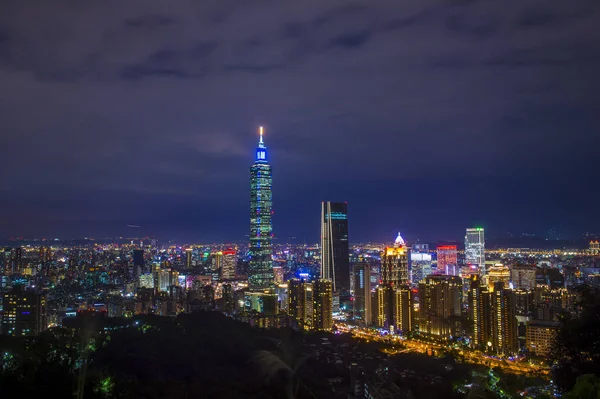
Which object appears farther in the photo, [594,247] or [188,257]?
[188,257]

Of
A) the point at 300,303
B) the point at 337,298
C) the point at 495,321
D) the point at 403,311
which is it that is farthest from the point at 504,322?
the point at 337,298

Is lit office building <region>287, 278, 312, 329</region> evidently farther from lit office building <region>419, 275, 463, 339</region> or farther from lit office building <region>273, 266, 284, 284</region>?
lit office building <region>273, 266, 284, 284</region>

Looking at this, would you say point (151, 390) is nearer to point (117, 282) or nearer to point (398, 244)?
point (117, 282)

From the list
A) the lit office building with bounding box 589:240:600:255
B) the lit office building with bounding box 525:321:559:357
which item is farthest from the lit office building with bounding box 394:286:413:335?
the lit office building with bounding box 589:240:600:255

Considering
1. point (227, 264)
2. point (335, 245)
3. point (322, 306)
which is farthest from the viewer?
point (227, 264)

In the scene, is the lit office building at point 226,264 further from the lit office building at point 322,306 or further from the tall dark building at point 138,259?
the lit office building at point 322,306

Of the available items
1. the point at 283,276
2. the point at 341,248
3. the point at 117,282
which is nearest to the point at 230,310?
the point at 117,282

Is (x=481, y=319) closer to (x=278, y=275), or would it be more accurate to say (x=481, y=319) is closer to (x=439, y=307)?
(x=439, y=307)
